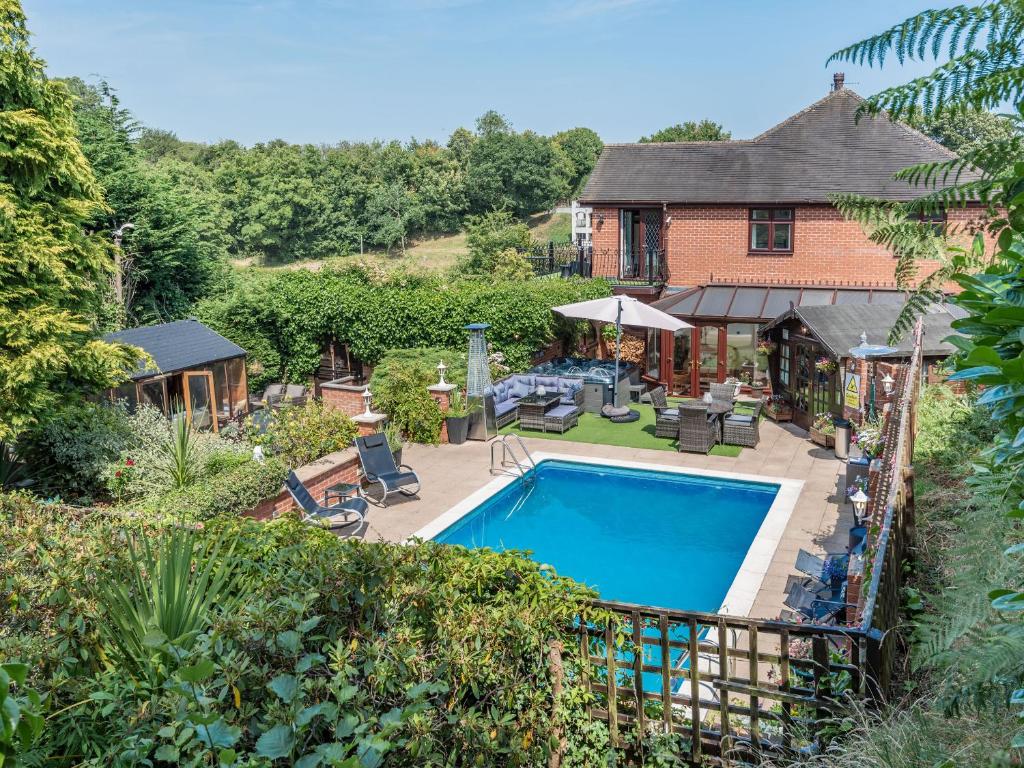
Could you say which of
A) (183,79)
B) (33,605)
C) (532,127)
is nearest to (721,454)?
(33,605)

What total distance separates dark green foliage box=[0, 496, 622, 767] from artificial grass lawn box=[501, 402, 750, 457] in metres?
11.7

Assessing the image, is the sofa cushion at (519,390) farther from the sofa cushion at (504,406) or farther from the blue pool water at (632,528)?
the blue pool water at (632,528)

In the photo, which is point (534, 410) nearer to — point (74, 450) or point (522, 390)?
point (522, 390)

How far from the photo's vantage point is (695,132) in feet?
205

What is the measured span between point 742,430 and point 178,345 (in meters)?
12.1

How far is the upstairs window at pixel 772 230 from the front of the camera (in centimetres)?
2252

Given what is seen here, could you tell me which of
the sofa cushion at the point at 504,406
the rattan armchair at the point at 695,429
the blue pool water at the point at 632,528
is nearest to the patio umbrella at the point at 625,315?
the sofa cushion at the point at 504,406

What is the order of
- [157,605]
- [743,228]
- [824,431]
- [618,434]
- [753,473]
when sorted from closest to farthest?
1. [157,605]
2. [753,473]
3. [824,431]
4. [618,434]
5. [743,228]

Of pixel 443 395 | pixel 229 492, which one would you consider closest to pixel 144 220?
pixel 443 395

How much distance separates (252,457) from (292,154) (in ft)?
152

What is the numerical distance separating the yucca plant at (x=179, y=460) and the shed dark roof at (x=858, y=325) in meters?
12.1

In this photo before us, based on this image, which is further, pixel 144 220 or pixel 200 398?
pixel 144 220

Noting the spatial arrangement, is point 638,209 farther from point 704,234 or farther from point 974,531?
point 974,531

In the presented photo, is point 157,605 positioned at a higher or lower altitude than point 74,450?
higher
